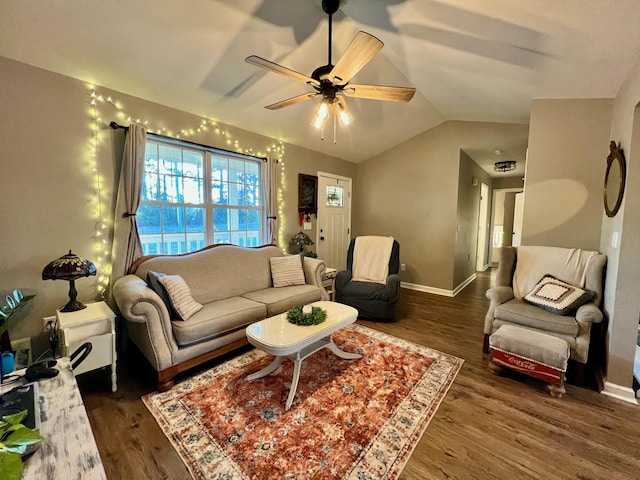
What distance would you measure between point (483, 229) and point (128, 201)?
277 inches

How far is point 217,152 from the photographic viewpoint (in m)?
3.39

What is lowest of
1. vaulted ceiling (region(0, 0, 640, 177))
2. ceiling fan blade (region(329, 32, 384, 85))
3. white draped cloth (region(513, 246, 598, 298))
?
white draped cloth (region(513, 246, 598, 298))

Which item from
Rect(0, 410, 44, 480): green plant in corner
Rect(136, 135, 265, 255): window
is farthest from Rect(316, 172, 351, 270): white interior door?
Rect(0, 410, 44, 480): green plant in corner

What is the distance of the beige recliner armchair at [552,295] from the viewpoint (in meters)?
2.22

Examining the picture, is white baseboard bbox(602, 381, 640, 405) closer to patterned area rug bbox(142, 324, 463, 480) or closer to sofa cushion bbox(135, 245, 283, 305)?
patterned area rug bbox(142, 324, 463, 480)

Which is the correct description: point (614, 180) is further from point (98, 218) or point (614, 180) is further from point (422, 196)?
point (98, 218)

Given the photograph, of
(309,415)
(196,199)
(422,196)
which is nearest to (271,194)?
(196,199)

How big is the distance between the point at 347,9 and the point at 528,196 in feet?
8.53

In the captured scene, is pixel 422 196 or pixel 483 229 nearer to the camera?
pixel 422 196

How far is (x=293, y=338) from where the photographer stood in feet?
6.37

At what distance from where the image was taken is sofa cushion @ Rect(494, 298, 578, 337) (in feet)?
7.41

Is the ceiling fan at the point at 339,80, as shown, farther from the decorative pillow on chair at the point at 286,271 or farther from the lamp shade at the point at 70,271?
the lamp shade at the point at 70,271

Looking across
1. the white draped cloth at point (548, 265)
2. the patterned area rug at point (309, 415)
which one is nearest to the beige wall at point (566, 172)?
the white draped cloth at point (548, 265)

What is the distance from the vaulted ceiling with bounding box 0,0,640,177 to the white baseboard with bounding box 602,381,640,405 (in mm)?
2394
